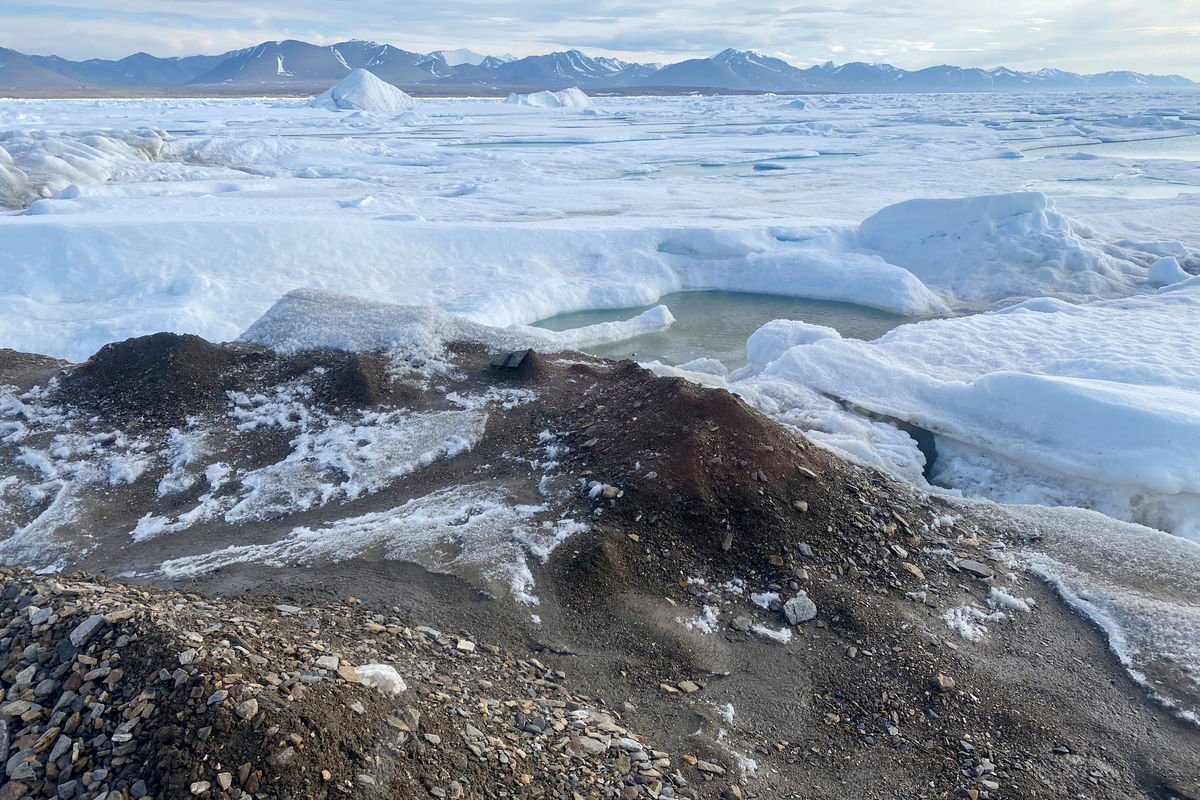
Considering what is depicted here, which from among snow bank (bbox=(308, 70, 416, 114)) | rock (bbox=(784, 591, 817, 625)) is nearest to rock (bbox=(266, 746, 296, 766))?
rock (bbox=(784, 591, 817, 625))

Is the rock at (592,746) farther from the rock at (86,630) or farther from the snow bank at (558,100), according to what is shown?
the snow bank at (558,100)

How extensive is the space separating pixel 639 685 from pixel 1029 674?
2.31 m

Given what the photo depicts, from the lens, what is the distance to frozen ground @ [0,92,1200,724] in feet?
23.9

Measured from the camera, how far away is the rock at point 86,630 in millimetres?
3182

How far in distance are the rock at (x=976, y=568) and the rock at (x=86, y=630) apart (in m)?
5.08

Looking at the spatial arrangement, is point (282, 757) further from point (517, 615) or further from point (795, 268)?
point (795, 268)

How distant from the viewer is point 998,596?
510 cm

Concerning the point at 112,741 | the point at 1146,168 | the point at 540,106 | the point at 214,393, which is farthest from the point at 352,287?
the point at 540,106

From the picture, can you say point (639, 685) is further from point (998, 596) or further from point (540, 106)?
point (540, 106)

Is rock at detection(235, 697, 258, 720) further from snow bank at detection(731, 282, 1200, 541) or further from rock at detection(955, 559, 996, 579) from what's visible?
snow bank at detection(731, 282, 1200, 541)

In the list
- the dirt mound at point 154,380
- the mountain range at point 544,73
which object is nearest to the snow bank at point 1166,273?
the dirt mound at point 154,380

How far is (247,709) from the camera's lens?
284cm

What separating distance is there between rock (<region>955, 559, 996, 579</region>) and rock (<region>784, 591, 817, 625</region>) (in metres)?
1.31

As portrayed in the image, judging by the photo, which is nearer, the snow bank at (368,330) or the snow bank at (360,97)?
the snow bank at (368,330)
